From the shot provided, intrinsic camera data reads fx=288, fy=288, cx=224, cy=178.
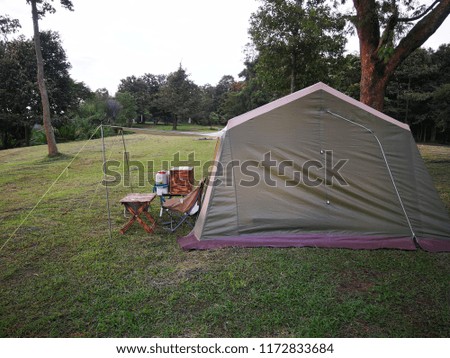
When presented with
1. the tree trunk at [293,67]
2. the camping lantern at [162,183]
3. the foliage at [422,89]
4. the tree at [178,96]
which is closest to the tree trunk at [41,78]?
the camping lantern at [162,183]

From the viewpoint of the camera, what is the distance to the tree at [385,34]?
6629 mm

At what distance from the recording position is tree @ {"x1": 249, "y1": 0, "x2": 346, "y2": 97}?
14.8 m

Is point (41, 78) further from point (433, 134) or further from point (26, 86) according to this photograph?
point (433, 134)

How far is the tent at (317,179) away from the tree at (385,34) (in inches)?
132

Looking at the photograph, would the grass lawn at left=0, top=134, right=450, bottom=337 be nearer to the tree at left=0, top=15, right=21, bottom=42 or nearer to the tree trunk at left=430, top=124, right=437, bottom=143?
the tree at left=0, top=15, right=21, bottom=42

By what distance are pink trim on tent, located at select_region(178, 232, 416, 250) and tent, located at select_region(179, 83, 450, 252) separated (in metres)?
0.02

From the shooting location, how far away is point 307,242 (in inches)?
169

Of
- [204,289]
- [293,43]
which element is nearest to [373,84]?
[204,289]

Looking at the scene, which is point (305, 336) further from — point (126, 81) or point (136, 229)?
point (126, 81)

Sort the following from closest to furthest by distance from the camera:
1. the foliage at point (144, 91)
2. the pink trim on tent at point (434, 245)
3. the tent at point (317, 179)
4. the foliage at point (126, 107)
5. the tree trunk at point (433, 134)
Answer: the pink trim on tent at point (434, 245) < the tent at point (317, 179) < the tree trunk at point (433, 134) < the foliage at point (126, 107) < the foliage at point (144, 91)

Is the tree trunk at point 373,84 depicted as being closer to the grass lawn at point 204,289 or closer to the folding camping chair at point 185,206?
the grass lawn at point 204,289

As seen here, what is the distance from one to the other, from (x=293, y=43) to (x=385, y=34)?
8836 mm

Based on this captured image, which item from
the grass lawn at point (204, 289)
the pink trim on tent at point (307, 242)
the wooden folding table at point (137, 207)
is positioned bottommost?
the grass lawn at point (204, 289)

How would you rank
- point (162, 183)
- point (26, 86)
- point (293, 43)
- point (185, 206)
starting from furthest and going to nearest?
1. point (26, 86)
2. point (293, 43)
3. point (162, 183)
4. point (185, 206)
